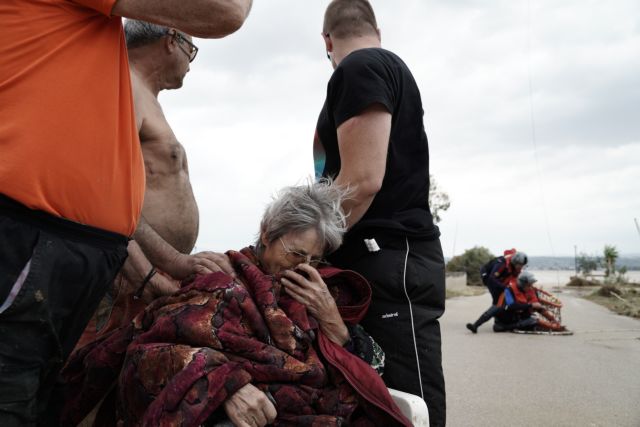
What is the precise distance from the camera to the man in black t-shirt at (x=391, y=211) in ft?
7.48

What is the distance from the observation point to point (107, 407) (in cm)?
197

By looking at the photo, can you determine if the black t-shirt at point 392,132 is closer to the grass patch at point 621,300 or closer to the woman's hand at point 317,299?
the woman's hand at point 317,299

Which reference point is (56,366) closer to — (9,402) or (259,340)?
(9,402)

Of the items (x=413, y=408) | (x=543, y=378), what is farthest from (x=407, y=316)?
(x=543, y=378)

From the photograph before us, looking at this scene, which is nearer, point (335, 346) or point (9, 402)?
point (9, 402)

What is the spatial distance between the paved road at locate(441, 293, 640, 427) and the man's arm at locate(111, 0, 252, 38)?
13.2 ft

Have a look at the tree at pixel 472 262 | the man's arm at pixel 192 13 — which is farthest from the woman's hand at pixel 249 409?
the tree at pixel 472 262

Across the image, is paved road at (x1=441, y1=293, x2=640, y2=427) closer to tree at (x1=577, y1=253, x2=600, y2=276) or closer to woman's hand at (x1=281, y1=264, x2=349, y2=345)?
woman's hand at (x1=281, y1=264, x2=349, y2=345)

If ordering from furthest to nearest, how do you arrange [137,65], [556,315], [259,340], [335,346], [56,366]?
1. [556,315]
2. [137,65]
3. [335,346]
4. [259,340]
5. [56,366]

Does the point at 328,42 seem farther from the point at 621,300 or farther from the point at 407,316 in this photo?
the point at 621,300

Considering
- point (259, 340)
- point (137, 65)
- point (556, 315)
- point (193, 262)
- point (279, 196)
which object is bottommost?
point (556, 315)

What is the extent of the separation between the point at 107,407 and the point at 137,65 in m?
1.56

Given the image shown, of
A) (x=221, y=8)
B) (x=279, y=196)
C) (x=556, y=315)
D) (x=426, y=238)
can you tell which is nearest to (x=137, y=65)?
(x=279, y=196)

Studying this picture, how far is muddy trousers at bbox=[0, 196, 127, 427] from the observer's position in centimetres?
141
